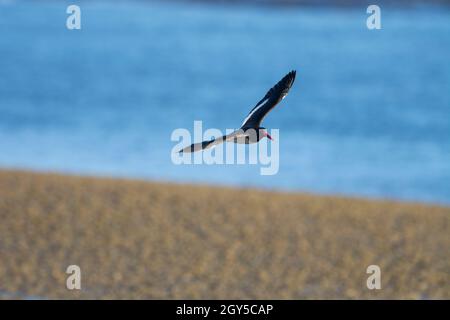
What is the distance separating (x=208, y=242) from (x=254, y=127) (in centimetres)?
757

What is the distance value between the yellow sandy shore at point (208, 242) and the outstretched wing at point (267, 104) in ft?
16.2

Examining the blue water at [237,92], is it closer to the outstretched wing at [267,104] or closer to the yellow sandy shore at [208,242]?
the yellow sandy shore at [208,242]

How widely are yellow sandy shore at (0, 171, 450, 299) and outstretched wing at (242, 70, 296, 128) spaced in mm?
4935

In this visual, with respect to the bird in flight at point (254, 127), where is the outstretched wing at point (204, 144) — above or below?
below

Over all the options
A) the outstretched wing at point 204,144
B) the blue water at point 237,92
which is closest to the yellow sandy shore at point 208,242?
the blue water at point 237,92

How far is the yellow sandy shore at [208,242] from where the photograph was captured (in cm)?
1289

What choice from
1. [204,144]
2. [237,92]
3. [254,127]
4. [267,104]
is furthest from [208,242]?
[237,92]

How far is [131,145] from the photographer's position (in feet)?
83.5

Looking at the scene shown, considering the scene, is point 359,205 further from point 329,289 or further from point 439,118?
point 439,118

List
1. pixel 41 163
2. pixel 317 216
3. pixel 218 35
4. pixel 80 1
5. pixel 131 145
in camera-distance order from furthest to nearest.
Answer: pixel 80 1, pixel 218 35, pixel 131 145, pixel 41 163, pixel 317 216

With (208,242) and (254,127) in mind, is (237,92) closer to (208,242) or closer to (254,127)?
(208,242)

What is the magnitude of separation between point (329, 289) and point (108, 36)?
146 feet

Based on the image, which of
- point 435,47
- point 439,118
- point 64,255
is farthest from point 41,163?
point 435,47

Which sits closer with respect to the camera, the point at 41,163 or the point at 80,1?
the point at 41,163
